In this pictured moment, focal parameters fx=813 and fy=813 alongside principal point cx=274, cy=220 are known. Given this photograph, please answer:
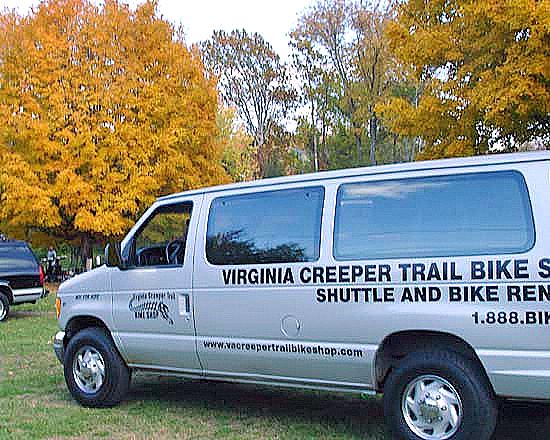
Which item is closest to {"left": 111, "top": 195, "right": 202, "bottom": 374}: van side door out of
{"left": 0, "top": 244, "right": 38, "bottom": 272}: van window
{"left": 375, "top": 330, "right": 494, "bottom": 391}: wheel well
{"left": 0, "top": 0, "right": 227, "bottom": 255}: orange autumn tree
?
{"left": 375, "top": 330, "right": 494, "bottom": 391}: wheel well

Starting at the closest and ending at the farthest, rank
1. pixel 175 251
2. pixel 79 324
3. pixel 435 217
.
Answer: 1. pixel 435 217
2. pixel 175 251
3. pixel 79 324

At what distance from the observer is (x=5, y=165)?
25.6 metres

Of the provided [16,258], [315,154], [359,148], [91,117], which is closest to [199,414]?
[16,258]

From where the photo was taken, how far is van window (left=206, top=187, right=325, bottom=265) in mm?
6707

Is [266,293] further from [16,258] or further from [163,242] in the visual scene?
[16,258]

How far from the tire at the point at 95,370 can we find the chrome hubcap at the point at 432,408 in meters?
3.18

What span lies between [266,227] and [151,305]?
1.47m

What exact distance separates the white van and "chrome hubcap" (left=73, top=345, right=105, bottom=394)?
14 mm

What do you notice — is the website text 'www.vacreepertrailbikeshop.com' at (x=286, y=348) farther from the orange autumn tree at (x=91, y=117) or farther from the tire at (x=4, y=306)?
the orange autumn tree at (x=91, y=117)

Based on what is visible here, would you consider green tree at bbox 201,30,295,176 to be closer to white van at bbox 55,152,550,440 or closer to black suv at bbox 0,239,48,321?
black suv at bbox 0,239,48,321

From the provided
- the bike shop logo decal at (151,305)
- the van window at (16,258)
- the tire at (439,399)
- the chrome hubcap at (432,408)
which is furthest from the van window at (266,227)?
the van window at (16,258)

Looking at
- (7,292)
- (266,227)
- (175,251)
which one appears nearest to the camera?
(266,227)

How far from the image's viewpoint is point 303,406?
805 cm

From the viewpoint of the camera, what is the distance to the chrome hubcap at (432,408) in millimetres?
5863
